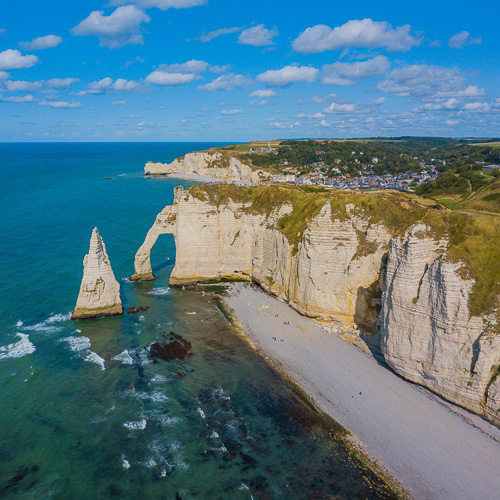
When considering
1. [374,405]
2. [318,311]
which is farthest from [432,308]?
[318,311]

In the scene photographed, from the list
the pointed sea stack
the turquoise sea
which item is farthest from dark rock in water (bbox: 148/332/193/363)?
the pointed sea stack

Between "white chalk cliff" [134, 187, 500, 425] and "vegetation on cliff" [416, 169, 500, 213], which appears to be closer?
"white chalk cliff" [134, 187, 500, 425]

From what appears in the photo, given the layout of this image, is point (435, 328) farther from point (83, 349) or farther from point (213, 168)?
point (213, 168)

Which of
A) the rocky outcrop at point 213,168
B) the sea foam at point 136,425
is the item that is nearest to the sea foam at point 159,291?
the sea foam at point 136,425

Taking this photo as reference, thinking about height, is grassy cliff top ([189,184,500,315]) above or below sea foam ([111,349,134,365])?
above

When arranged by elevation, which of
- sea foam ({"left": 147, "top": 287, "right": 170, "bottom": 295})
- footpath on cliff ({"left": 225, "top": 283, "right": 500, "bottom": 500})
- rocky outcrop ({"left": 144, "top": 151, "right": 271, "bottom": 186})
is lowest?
footpath on cliff ({"left": 225, "top": 283, "right": 500, "bottom": 500})

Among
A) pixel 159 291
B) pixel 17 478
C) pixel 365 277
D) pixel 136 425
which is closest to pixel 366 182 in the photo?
pixel 365 277

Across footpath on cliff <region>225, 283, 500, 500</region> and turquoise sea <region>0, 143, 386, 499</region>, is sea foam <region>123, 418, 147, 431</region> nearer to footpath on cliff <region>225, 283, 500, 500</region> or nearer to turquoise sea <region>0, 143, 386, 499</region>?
turquoise sea <region>0, 143, 386, 499</region>

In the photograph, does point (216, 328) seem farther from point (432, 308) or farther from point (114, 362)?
point (432, 308)
